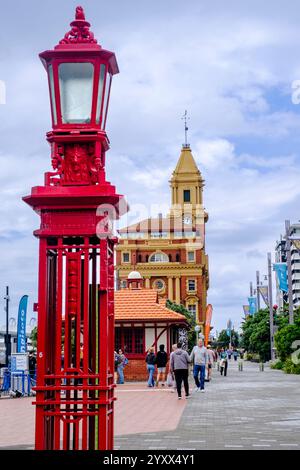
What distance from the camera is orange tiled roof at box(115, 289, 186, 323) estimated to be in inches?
1474

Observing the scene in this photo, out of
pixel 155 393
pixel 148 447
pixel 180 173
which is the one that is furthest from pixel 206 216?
pixel 148 447

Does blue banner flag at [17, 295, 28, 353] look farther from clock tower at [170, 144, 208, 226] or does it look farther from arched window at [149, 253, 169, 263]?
clock tower at [170, 144, 208, 226]

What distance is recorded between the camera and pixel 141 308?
38469 millimetres

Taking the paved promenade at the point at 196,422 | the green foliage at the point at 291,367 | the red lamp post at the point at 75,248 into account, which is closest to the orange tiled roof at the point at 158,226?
the green foliage at the point at 291,367

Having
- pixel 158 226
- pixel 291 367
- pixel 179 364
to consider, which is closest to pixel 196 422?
pixel 179 364

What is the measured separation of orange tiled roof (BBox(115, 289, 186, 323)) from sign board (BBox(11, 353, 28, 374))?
12.1 meters

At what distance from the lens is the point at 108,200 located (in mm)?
7160

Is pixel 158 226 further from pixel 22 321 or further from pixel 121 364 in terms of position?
pixel 22 321

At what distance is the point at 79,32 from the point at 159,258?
300 ft

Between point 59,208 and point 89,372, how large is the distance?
1592 mm

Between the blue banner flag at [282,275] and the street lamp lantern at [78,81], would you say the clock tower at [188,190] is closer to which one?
the blue banner flag at [282,275]
